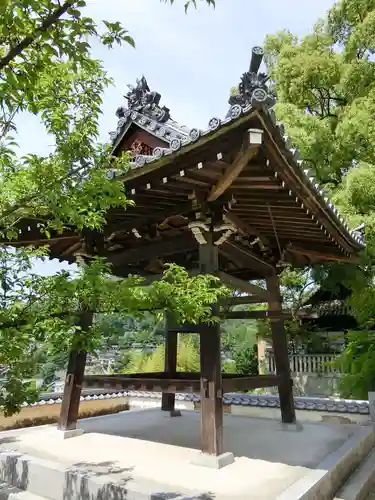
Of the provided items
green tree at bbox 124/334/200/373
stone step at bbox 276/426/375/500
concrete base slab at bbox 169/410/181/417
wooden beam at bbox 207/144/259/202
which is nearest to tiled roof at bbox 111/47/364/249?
wooden beam at bbox 207/144/259/202

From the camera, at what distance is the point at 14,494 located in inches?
169

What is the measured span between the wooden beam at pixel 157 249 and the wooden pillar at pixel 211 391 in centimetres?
70

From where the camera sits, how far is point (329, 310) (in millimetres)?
15172

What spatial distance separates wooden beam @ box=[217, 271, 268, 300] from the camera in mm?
5590

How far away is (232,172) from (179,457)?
3.29m

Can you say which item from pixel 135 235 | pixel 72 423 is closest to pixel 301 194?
pixel 135 235

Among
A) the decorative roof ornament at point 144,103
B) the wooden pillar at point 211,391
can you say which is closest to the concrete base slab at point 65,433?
the wooden pillar at point 211,391

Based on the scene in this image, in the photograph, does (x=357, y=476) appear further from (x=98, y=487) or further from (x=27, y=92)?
(x=27, y=92)

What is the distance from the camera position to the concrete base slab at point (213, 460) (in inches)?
171

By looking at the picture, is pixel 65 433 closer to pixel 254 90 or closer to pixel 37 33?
pixel 254 90

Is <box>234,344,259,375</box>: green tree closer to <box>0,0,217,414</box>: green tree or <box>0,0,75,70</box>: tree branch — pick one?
<box>0,0,217,414</box>: green tree

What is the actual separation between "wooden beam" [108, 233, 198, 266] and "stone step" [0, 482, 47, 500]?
3.16m

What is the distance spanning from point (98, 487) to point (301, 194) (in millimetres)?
3684

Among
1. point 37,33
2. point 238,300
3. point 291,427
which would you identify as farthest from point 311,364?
point 37,33
